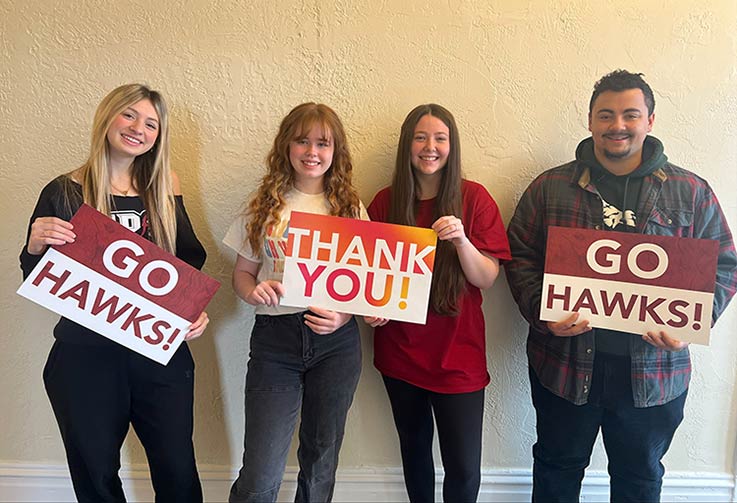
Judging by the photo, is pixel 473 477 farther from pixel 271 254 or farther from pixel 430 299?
pixel 271 254

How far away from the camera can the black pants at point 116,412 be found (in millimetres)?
1269

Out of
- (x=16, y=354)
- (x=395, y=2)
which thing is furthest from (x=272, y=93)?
(x=16, y=354)

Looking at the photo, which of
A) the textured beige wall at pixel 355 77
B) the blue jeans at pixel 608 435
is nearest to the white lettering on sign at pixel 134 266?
the textured beige wall at pixel 355 77

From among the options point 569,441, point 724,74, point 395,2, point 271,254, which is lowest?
point 569,441

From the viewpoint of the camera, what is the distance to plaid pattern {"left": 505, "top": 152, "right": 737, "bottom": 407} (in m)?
1.29

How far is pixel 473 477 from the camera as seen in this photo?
4.58 feet

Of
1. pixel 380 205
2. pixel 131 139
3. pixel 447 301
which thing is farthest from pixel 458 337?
pixel 131 139

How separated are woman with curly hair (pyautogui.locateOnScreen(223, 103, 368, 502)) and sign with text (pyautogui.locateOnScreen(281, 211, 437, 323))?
49 mm

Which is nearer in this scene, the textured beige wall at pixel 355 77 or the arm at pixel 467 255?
the arm at pixel 467 255

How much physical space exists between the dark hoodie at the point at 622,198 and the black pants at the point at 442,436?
0.39 m

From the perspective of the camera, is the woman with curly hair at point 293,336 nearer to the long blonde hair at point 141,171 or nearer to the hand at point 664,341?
the long blonde hair at point 141,171

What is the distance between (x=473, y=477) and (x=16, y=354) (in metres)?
1.58

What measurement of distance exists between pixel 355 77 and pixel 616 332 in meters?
1.10

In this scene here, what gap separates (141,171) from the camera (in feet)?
A: 4.41
